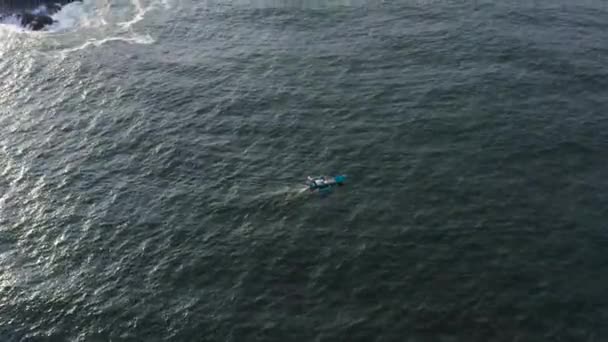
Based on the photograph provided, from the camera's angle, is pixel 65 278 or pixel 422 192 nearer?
pixel 65 278

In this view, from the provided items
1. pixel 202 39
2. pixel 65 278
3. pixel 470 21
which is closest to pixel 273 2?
pixel 202 39

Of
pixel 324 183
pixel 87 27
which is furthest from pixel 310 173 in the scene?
pixel 87 27

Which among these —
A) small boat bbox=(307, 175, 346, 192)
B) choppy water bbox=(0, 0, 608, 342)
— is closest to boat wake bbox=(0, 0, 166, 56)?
→ choppy water bbox=(0, 0, 608, 342)

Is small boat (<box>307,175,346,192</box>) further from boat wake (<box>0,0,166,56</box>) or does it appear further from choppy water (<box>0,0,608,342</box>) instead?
boat wake (<box>0,0,166,56</box>)

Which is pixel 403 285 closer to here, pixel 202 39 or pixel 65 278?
pixel 65 278

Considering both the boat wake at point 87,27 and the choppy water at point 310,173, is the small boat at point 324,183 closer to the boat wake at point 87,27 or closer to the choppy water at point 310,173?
the choppy water at point 310,173

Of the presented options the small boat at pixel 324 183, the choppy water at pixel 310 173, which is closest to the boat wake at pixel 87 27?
the choppy water at pixel 310 173
